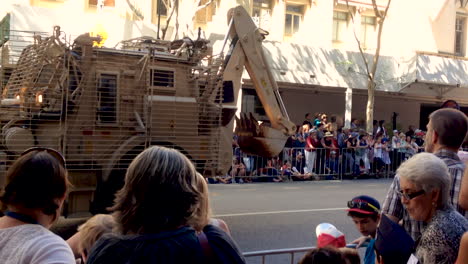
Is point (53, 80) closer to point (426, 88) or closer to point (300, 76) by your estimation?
point (300, 76)

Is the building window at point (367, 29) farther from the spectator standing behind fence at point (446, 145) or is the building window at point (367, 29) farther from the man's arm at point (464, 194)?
the man's arm at point (464, 194)

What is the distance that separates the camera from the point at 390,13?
31.4 metres

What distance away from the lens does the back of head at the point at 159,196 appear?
2.63 meters

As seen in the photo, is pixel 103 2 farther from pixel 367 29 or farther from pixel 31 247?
pixel 31 247

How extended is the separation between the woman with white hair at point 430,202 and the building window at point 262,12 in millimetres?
24442

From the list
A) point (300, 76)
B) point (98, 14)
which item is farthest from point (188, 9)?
point (300, 76)

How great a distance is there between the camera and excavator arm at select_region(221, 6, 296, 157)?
11656 mm

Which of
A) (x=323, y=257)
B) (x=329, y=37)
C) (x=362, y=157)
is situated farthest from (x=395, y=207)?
(x=329, y=37)

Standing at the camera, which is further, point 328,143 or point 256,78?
point 328,143

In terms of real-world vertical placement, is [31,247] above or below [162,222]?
below

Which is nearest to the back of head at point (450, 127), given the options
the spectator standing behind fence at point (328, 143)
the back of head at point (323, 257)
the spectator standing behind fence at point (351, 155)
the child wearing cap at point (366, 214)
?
the child wearing cap at point (366, 214)

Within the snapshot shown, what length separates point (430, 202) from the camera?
11.3ft

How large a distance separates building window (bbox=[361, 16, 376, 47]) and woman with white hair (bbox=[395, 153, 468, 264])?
28.1 metres

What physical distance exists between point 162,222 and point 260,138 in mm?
9326
